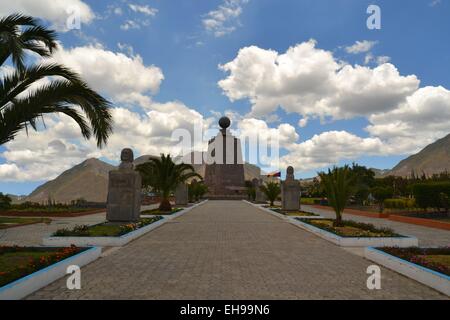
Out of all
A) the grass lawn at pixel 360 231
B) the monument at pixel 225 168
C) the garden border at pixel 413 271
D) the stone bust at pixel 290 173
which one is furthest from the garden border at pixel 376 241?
the monument at pixel 225 168

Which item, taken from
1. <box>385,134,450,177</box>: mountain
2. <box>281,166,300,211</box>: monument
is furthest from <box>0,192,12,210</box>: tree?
<box>385,134,450,177</box>: mountain

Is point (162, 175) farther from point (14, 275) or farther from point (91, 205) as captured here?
point (14, 275)

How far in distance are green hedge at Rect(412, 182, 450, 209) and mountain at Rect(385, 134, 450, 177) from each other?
403 feet

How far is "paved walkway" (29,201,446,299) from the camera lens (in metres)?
5.75

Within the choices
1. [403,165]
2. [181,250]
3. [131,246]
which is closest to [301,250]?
[181,250]

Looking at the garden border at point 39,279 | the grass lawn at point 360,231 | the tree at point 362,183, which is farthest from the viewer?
the tree at point 362,183

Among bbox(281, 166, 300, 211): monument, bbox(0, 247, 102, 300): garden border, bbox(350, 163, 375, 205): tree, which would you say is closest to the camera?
bbox(0, 247, 102, 300): garden border

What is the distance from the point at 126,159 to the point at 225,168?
47.2m

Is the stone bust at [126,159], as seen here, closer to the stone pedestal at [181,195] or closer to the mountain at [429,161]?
the stone pedestal at [181,195]

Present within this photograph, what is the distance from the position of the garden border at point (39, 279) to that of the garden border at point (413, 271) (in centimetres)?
637

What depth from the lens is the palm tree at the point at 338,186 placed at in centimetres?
1448

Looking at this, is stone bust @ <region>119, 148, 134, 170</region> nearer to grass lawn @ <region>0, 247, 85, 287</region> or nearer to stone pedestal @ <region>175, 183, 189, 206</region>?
grass lawn @ <region>0, 247, 85, 287</region>
